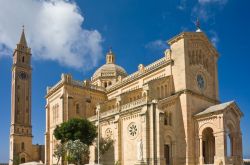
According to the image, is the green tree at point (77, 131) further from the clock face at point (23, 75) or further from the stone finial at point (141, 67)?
the clock face at point (23, 75)

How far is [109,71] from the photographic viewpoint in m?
72.7

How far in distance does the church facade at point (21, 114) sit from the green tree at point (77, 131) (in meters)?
32.1

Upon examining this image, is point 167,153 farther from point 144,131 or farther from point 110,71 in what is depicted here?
point 110,71

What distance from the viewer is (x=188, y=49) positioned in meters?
47.1

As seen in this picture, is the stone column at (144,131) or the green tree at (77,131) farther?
the green tree at (77,131)

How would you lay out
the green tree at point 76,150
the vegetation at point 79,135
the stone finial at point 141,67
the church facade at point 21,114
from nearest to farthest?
the green tree at point 76,150 < the vegetation at point 79,135 < the stone finial at point 141,67 < the church facade at point 21,114

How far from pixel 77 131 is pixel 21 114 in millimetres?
37876

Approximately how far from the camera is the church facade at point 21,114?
76.9 m

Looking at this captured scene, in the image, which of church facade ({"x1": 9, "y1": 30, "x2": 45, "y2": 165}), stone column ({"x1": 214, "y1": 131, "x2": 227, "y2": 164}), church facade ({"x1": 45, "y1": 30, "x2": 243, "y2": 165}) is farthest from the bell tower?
stone column ({"x1": 214, "y1": 131, "x2": 227, "y2": 164})

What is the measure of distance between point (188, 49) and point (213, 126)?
1181 centimetres

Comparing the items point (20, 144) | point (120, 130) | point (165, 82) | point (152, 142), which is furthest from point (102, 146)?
point (20, 144)

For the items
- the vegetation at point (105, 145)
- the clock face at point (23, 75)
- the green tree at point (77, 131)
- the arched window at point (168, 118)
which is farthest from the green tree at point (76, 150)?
the clock face at point (23, 75)

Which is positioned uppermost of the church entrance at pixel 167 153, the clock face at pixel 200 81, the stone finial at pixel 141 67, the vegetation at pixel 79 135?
the stone finial at pixel 141 67

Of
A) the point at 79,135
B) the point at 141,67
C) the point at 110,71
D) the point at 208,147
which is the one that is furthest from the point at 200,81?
the point at 110,71
